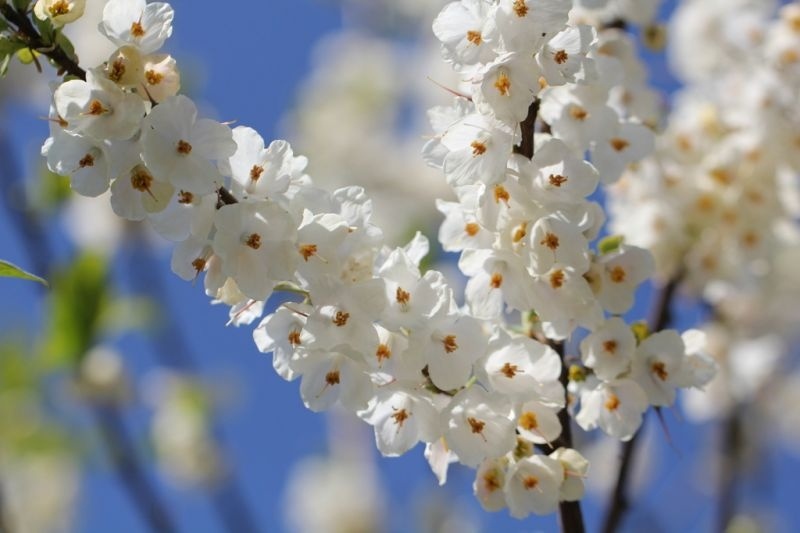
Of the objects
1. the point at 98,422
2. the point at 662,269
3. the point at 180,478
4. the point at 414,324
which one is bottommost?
the point at 180,478

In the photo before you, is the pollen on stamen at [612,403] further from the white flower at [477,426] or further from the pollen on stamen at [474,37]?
the pollen on stamen at [474,37]

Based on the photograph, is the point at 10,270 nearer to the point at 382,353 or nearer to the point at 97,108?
the point at 97,108

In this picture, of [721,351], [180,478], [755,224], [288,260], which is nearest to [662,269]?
[755,224]

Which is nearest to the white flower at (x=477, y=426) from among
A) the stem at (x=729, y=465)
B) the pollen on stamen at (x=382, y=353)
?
the pollen on stamen at (x=382, y=353)

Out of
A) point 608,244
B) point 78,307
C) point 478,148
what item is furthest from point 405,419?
point 78,307

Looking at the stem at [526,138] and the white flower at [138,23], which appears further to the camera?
the stem at [526,138]

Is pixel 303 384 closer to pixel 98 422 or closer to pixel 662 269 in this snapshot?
pixel 662 269
